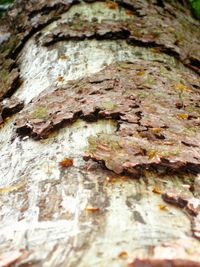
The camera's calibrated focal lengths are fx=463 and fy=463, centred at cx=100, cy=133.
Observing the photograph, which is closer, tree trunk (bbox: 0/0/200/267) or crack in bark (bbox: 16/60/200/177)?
tree trunk (bbox: 0/0/200/267)

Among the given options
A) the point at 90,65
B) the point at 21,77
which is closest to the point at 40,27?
the point at 21,77

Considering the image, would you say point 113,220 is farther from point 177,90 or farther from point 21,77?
point 21,77

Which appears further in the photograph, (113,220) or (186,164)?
(186,164)

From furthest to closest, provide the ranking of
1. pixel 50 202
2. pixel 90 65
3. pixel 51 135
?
1. pixel 90 65
2. pixel 51 135
3. pixel 50 202

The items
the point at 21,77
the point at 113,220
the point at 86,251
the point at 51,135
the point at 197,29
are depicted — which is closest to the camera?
the point at 86,251

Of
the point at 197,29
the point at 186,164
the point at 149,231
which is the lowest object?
the point at 197,29

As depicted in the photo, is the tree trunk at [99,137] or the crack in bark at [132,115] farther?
the crack in bark at [132,115]

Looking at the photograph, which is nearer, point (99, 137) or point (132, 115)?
point (99, 137)

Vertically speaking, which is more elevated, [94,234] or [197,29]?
[94,234]
